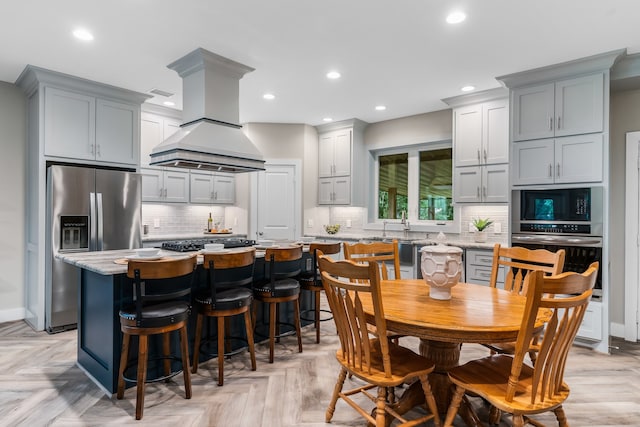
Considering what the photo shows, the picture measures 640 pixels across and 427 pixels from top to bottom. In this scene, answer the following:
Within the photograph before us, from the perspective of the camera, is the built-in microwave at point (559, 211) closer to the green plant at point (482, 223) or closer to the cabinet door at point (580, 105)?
the cabinet door at point (580, 105)

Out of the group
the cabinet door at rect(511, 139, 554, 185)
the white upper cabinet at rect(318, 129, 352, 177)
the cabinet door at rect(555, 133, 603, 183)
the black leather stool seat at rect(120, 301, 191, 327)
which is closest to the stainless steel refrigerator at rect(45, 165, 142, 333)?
the black leather stool seat at rect(120, 301, 191, 327)

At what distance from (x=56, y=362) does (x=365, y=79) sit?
4032 millimetres

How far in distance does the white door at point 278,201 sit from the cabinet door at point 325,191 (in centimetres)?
42

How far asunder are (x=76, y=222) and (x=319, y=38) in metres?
3.22

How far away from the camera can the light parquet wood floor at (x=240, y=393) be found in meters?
2.31

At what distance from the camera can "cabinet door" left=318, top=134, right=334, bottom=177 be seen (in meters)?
6.29

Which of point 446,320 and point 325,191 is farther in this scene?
point 325,191

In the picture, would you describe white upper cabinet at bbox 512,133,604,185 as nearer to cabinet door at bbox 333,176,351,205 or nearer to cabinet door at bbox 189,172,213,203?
cabinet door at bbox 333,176,351,205

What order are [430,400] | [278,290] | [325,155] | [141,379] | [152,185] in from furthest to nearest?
1. [325,155]
2. [152,185]
3. [278,290]
4. [141,379]
5. [430,400]

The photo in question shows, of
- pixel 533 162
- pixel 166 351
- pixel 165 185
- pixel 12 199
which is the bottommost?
pixel 166 351

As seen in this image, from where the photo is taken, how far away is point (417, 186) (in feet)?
19.4

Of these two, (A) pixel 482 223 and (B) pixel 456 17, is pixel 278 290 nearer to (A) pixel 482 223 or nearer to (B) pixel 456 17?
(B) pixel 456 17

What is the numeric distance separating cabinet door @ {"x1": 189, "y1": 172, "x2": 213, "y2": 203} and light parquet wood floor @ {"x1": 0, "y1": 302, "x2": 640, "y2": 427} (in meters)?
2.78

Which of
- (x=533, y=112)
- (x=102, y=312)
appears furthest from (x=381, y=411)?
(x=533, y=112)
